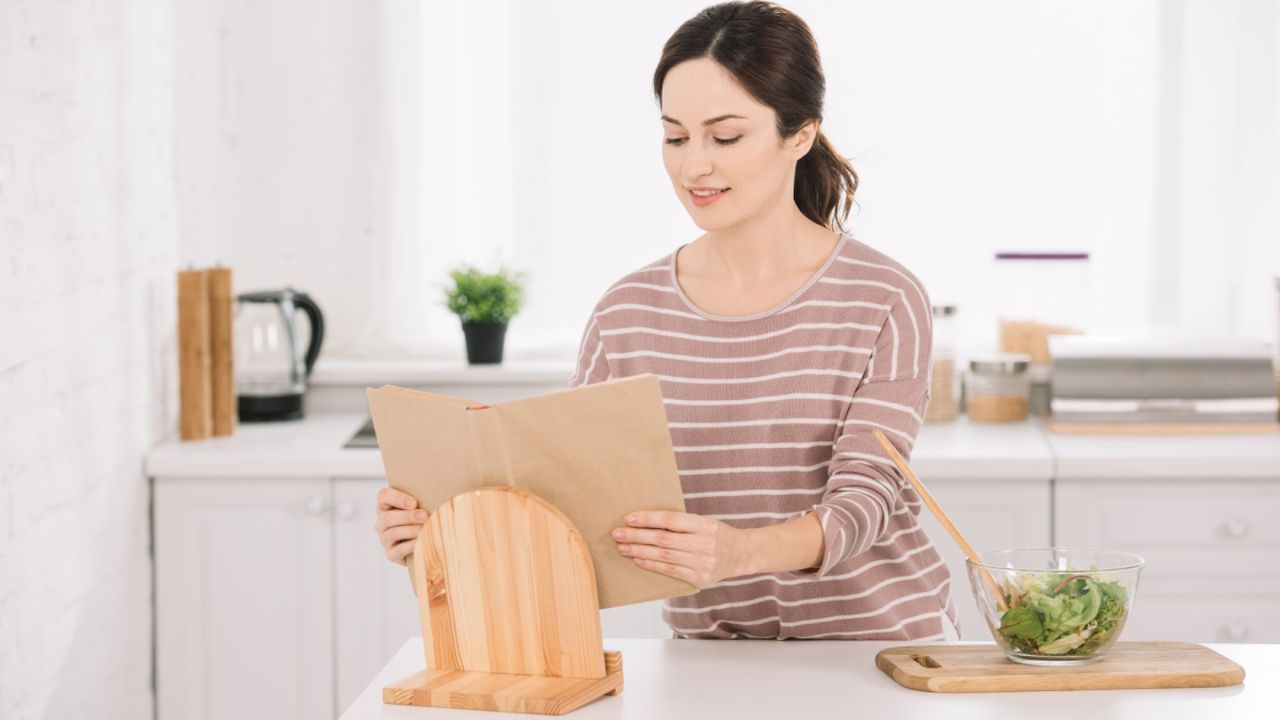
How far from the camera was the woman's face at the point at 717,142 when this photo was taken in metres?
1.56

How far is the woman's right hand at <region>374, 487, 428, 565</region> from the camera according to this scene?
4.51 ft

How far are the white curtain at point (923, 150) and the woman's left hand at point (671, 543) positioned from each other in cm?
181

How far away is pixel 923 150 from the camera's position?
3.08m

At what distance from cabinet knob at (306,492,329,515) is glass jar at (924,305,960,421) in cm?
122

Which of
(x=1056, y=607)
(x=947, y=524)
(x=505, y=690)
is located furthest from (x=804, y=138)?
(x=505, y=690)

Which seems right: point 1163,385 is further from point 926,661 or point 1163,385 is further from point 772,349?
point 926,661

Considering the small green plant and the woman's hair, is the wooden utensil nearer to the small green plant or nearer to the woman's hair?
the woman's hair

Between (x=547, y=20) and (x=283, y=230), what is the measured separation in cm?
75

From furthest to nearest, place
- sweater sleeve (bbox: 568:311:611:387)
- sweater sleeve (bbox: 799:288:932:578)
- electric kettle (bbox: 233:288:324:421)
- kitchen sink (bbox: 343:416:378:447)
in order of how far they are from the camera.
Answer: electric kettle (bbox: 233:288:324:421), kitchen sink (bbox: 343:416:378:447), sweater sleeve (bbox: 568:311:611:387), sweater sleeve (bbox: 799:288:932:578)

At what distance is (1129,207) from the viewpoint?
3.07 meters

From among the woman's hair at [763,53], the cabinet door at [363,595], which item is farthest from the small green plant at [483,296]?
the woman's hair at [763,53]

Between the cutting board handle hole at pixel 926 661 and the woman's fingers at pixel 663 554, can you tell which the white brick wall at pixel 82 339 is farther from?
the cutting board handle hole at pixel 926 661

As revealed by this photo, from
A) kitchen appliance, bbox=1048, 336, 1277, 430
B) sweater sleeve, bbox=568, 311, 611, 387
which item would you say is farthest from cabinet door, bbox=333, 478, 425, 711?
kitchen appliance, bbox=1048, 336, 1277, 430

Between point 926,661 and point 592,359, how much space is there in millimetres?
581
